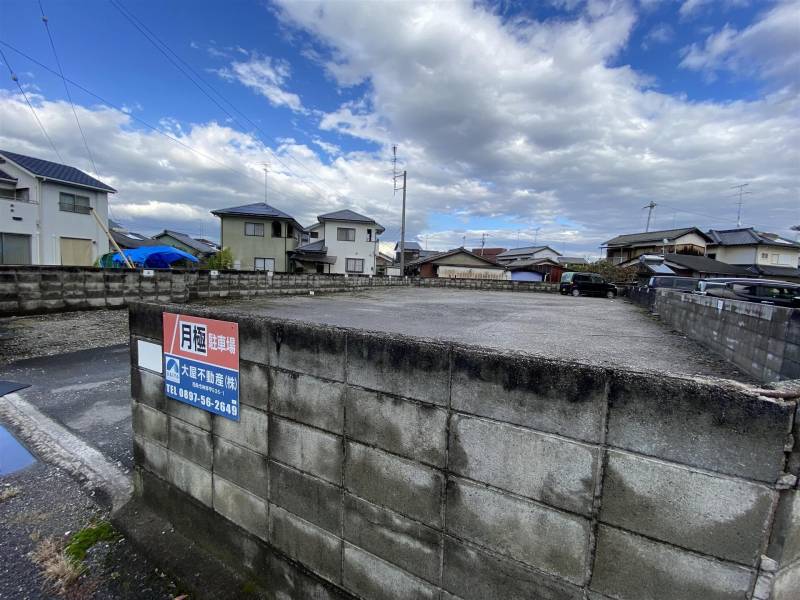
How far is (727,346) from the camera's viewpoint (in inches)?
226

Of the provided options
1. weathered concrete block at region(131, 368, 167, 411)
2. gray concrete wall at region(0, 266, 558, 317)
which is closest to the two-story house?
gray concrete wall at region(0, 266, 558, 317)

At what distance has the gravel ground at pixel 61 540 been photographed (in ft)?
6.49

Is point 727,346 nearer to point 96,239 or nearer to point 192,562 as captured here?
point 192,562

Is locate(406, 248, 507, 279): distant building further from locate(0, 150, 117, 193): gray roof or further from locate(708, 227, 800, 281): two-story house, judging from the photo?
locate(0, 150, 117, 193): gray roof

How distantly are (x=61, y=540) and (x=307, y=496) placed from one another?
180cm

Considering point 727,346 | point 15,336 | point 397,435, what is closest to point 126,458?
point 397,435

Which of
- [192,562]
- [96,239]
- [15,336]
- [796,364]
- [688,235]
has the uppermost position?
[688,235]

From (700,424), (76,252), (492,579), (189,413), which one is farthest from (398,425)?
(76,252)

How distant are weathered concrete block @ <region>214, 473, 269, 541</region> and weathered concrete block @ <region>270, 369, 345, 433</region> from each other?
0.57 m

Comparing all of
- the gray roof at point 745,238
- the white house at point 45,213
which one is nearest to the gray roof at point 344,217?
the white house at point 45,213

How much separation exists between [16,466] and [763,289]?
1352 centimetres

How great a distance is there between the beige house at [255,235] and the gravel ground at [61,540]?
22.6 m

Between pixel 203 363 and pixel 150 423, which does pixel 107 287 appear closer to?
pixel 150 423

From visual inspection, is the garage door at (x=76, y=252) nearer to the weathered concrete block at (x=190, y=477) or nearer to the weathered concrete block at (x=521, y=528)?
the weathered concrete block at (x=190, y=477)
